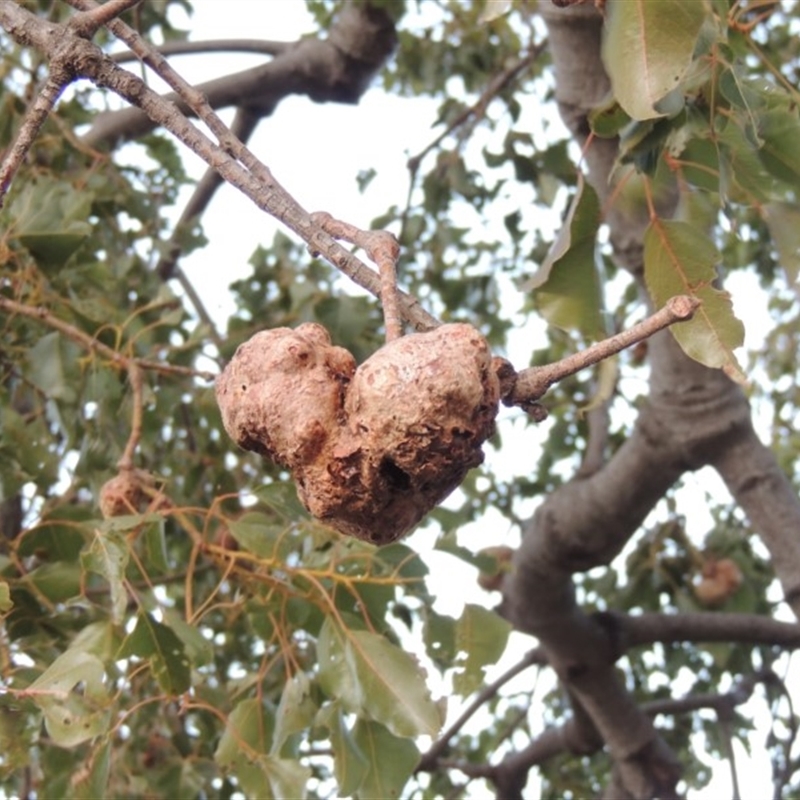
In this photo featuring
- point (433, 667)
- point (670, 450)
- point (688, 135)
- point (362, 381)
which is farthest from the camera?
point (670, 450)

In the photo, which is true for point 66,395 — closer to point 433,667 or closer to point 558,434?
point 433,667

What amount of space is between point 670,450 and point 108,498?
1.17m

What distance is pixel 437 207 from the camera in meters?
3.13

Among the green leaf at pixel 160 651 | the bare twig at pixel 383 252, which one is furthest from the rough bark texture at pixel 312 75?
the bare twig at pixel 383 252

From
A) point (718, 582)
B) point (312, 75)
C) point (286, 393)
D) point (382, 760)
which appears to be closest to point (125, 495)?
point (382, 760)

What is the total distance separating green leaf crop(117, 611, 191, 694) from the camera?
142 centimetres

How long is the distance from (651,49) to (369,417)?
0.43 m

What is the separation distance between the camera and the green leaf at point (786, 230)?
1.35 metres

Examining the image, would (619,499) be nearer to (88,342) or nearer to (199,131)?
(88,342)

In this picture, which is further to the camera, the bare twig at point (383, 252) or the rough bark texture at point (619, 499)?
the rough bark texture at point (619, 499)

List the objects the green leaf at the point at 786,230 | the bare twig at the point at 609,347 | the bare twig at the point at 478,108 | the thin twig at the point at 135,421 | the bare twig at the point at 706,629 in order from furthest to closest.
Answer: the bare twig at the point at 478,108 → the bare twig at the point at 706,629 → the thin twig at the point at 135,421 → the green leaf at the point at 786,230 → the bare twig at the point at 609,347

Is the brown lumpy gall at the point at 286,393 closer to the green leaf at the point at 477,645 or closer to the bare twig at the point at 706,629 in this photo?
the green leaf at the point at 477,645

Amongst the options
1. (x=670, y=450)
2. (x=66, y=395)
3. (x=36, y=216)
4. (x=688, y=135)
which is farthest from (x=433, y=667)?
(x=688, y=135)

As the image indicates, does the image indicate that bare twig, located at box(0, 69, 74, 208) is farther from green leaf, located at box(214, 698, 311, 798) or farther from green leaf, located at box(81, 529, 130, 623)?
green leaf, located at box(214, 698, 311, 798)
